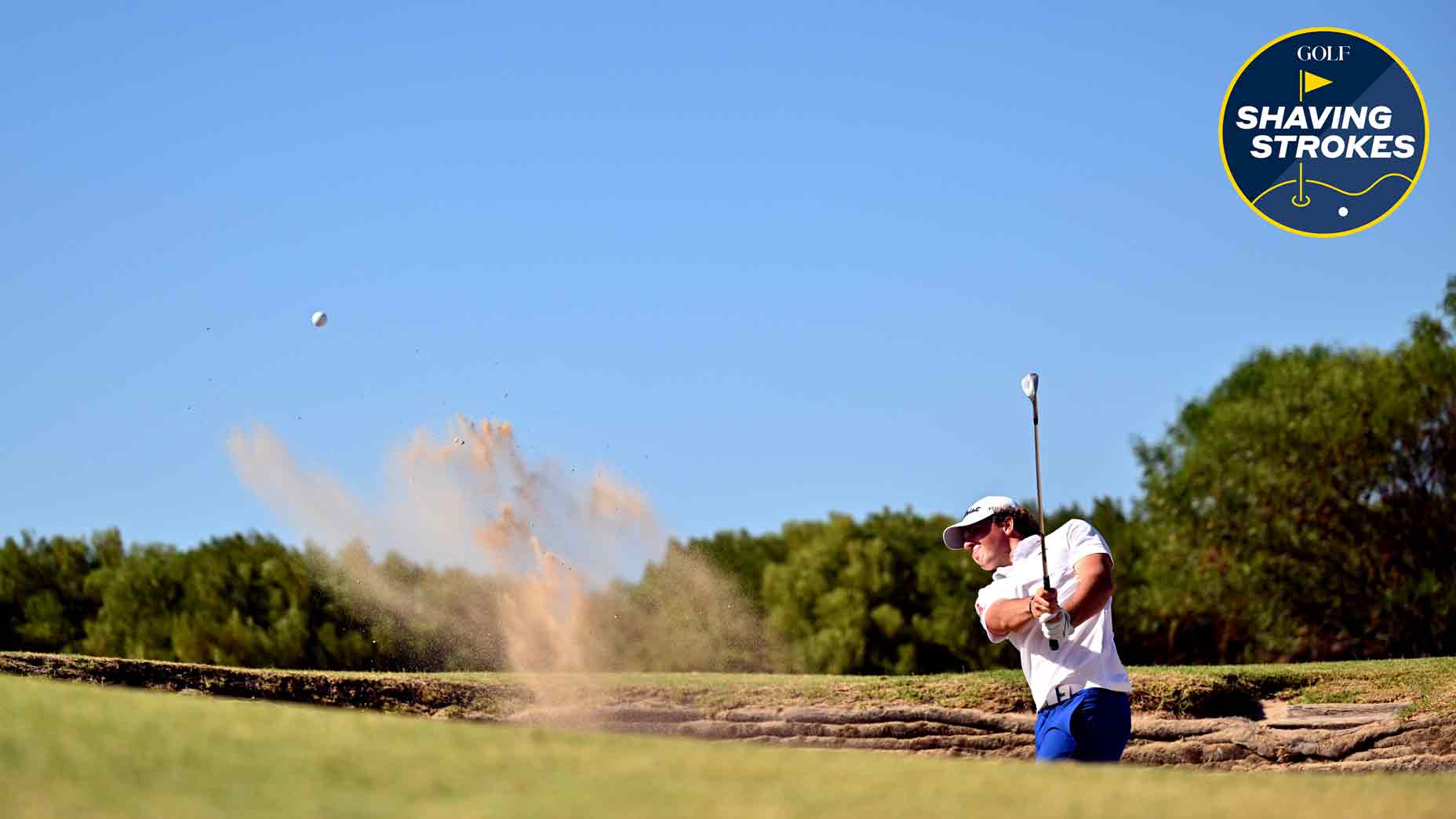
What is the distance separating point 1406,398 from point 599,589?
15.8 metres

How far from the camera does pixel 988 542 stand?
7.99 m

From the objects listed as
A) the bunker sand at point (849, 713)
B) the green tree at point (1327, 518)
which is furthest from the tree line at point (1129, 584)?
the bunker sand at point (849, 713)

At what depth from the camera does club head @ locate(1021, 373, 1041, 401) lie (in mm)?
8398

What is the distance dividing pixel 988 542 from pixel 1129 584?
2329cm

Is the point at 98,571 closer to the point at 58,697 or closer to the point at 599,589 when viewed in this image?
the point at 599,589

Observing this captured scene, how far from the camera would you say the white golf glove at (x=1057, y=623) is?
7125mm

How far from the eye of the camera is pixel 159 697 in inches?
233

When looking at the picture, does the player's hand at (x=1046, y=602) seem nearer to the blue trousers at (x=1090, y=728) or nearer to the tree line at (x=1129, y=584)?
the blue trousers at (x=1090, y=728)

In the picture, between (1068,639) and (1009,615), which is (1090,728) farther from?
(1009,615)

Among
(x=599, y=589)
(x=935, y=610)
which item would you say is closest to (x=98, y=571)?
(x=599, y=589)

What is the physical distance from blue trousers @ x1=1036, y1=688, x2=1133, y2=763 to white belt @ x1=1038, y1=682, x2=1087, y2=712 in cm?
2

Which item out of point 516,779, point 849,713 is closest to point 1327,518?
point 849,713

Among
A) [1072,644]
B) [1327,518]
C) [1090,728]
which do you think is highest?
[1327,518]

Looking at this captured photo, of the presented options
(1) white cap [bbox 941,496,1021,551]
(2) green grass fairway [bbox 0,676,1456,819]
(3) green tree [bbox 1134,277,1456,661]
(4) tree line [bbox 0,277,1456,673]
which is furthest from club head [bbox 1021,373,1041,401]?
(3) green tree [bbox 1134,277,1456,661]
